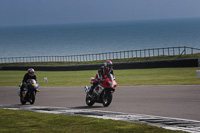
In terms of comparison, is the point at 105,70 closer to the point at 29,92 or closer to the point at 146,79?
the point at 29,92

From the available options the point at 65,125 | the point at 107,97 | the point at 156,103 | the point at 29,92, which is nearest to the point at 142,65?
the point at 29,92

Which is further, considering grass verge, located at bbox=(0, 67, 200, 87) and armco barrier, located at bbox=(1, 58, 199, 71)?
armco barrier, located at bbox=(1, 58, 199, 71)

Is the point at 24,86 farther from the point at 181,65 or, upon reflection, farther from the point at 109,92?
the point at 181,65

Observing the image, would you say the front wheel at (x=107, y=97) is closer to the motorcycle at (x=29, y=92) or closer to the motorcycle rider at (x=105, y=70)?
the motorcycle rider at (x=105, y=70)

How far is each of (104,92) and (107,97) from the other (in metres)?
0.24

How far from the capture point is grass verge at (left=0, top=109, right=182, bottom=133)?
36.1 ft

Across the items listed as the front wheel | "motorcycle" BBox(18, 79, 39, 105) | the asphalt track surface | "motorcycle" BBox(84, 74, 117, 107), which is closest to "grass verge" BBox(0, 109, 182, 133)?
the asphalt track surface

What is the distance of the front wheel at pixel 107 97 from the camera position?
16.0 metres

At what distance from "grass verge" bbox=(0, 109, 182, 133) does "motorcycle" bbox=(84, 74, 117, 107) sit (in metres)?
2.36

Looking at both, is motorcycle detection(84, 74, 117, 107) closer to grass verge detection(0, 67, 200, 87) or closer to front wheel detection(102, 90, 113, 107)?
front wheel detection(102, 90, 113, 107)

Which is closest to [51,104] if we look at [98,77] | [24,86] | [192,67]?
[24,86]

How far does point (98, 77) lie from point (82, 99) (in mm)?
4038

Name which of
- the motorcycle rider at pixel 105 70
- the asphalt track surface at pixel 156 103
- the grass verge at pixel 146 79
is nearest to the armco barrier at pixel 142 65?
the grass verge at pixel 146 79

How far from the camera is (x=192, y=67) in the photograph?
37.9m
